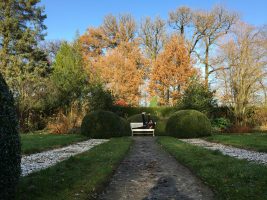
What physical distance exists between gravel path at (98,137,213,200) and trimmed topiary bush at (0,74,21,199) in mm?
1355

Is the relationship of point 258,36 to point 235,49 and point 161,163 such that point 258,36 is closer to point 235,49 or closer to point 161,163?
point 235,49

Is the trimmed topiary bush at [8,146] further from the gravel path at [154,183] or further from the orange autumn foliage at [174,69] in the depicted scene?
the orange autumn foliage at [174,69]

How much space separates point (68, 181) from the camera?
487cm

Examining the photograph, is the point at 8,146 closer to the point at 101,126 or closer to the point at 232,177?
the point at 232,177

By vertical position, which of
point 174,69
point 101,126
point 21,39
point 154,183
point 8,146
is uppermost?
point 21,39

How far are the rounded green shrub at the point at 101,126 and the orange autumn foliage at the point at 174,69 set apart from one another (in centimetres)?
1335

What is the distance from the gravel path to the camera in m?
4.41

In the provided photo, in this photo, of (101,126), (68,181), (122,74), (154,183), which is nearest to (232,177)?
(154,183)

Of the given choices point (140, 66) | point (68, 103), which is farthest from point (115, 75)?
point (68, 103)

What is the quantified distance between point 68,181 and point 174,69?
25.2 metres

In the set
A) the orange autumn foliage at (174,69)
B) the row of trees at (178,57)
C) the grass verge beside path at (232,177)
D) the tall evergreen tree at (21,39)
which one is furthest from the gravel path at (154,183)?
the orange autumn foliage at (174,69)

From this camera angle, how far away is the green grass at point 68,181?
160 inches

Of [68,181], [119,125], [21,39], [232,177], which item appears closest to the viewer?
[68,181]

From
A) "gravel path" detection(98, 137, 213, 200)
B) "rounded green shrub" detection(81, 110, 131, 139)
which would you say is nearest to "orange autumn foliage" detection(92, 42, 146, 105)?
"rounded green shrub" detection(81, 110, 131, 139)
